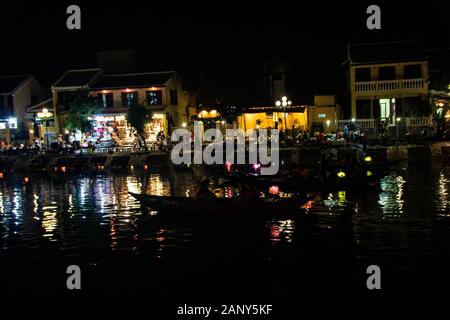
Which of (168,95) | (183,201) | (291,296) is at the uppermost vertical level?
(168,95)

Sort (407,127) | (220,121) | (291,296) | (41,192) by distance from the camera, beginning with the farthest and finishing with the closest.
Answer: (220,121) < (407,127) < (41,192) < (291,296)

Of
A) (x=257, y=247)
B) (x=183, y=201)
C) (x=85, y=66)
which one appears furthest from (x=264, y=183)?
(x=85, y=66)

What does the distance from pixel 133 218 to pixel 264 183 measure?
6.65 metres

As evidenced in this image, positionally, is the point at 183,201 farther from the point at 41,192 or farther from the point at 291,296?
the point at 41,192

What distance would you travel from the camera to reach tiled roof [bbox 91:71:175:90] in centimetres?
5154

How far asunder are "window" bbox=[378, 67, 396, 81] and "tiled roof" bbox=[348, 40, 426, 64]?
83cm

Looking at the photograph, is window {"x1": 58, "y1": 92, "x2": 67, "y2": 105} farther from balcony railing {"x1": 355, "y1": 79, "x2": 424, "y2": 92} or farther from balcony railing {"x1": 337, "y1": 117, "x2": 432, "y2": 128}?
balcony railing {"x1": 355, "y1": 79, "x2": 424, "y2": 92}

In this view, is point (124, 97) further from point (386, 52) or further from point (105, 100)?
point (386, 52)

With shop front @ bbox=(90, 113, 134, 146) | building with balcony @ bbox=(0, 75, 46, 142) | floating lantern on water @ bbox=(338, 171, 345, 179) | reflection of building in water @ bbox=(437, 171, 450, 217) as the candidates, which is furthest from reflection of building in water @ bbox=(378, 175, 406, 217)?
building with balcony @ bbox=(0, 75, 46, 142)

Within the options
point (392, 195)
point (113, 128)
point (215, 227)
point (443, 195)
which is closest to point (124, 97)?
point (113, 128)

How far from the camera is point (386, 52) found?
44.9 meters

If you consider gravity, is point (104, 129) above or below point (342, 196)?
above

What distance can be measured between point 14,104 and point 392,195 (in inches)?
1717

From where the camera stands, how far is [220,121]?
51562 mm
